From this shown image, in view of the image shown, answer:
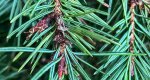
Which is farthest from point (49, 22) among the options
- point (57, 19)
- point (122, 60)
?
point (122, 60)

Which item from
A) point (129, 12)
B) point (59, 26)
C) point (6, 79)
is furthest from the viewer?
point (6, 79)

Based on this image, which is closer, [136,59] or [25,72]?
[136,59]

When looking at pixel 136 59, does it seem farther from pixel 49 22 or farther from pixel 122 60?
pixel 49 22

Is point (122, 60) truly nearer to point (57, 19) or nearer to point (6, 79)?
point (57, 19)

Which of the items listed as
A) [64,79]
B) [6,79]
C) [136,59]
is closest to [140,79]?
[136,59]

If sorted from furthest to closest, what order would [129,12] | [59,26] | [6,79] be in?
[6,79] → [129,12] → [59,26]

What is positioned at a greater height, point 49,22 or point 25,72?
point 49,22

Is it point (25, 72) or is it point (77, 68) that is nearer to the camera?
point (77, 68)

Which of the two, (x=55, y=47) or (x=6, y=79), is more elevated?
(x=55, y=47)
